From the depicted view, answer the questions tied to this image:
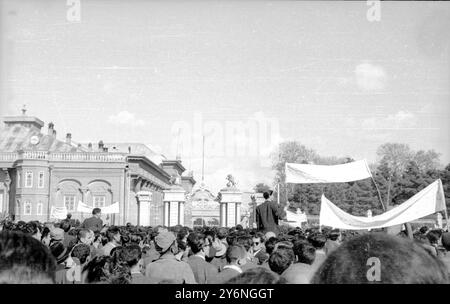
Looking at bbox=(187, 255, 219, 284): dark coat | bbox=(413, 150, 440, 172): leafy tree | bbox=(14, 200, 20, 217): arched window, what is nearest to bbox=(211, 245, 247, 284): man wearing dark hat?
bbox=(187, 255, 219, 284): dark coat

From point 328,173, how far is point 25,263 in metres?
10.3

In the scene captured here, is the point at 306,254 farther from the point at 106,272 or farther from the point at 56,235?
the point at 56,235

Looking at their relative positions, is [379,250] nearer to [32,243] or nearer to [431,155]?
[32,243]

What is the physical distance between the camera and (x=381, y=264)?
6.52ft

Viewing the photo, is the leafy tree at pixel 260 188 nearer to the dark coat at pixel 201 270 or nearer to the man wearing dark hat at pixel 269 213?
the man wearing dark hat at pixel 269 213

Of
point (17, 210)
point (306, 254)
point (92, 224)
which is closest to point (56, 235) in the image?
point (92, 224)

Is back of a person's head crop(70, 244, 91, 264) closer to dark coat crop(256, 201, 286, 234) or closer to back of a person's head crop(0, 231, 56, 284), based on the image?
back of a person's head crop(0, 231, 56, 284)

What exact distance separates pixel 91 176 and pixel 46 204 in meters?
4.89

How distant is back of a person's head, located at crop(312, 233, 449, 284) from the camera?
74.8 inches

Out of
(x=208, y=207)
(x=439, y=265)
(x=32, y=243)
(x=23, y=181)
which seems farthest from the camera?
(x=23, y=181)

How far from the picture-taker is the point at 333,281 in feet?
6.65
